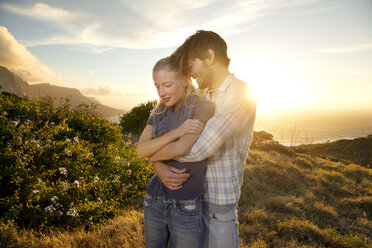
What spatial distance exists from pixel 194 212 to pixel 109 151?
4632 mm

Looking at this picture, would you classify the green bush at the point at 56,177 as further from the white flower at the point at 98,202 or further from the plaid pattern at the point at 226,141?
the plaid pattern at the point at 226,141

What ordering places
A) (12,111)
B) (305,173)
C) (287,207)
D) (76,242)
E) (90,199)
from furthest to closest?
(305,173)
(12,111)
(287,207)
(90,199)
(76,242)

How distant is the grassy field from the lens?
3054mm

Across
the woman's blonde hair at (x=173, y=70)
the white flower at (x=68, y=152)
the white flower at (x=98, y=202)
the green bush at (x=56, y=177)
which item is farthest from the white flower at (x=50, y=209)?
the woman's blonde hair at (x=173, y=70)

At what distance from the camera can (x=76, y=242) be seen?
117 inches

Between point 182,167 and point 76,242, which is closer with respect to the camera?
point 182,167

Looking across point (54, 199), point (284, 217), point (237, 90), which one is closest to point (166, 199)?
point (237, 90)

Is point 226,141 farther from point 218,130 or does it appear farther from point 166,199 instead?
point 166,199

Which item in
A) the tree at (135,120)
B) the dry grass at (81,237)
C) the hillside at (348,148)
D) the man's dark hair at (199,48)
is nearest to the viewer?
the man's dark hair at (199,48)

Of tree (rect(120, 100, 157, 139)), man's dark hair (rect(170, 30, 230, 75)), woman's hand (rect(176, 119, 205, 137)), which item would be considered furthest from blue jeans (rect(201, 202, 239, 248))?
tree (rect(120, 100, 157, 139))

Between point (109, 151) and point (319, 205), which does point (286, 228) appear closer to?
point (319, 205)

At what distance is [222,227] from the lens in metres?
1.73

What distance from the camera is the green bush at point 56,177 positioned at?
340cm

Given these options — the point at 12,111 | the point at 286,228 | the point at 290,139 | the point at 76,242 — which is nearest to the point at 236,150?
the point at 76,242
